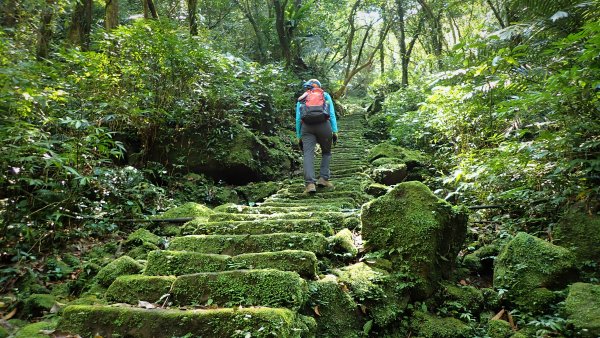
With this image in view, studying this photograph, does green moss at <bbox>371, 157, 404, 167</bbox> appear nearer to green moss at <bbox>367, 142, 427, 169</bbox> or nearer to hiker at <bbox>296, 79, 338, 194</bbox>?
green moss at <bbox>367, 142, 427, 169</bbox>

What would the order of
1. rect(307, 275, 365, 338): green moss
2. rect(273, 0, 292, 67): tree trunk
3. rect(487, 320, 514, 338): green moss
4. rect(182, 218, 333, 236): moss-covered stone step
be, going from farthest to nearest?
rect(273, 0, 292, 67): tree trunk < rect(182, 218, 333, 236): moss-covered stone step < rect(487, 320, 514, 338): green moss < rect(307, 275, 365, 338): green moss

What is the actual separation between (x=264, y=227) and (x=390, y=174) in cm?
443

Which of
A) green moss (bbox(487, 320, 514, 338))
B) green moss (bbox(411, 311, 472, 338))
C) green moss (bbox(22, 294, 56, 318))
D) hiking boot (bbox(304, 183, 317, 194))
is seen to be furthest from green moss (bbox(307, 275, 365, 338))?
hiking boot (bbox(304, 183, 317, 194))

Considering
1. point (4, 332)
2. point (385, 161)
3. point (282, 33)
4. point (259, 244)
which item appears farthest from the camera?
point (282, 33)

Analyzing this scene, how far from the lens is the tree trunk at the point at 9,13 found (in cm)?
598

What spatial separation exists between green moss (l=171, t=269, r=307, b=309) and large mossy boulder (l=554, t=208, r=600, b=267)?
2839mm

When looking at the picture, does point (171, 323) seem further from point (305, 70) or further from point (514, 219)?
point (305, 70)

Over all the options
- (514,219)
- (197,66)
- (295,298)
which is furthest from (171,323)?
(197,66)

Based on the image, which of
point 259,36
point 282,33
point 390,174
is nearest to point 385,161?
point 390,174

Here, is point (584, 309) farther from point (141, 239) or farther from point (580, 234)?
point (141, 239)

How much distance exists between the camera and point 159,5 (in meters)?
13.8

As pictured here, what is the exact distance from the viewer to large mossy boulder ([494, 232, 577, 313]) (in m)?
3.20

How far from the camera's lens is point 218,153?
7.77m

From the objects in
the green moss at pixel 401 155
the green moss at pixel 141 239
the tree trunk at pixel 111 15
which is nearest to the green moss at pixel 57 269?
the green moss at pixel 141 239
